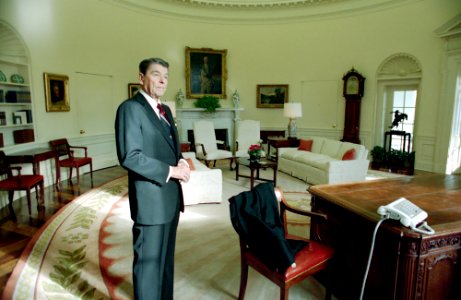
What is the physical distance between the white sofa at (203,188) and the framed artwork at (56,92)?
3.31 metres

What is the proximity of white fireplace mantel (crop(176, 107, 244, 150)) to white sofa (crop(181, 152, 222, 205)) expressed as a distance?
13.2ft

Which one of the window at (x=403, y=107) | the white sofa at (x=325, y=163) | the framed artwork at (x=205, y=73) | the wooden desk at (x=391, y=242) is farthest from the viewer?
the framed artwork at (x=205, y=73)

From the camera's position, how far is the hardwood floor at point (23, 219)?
114 inches

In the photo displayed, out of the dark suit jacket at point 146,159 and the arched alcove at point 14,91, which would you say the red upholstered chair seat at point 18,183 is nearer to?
the arched alcove at point 14,91

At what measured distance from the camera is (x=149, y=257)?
179 centimetres

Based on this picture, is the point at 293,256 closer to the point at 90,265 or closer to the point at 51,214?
the point at 90,265

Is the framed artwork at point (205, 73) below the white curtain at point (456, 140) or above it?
above

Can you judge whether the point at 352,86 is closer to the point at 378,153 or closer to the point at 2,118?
the point at 378,153

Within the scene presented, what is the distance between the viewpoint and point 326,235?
2412mm

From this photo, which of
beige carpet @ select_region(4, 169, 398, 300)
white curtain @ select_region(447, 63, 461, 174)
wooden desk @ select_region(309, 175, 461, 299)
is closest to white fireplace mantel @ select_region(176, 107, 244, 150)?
beige carpet @ select_region(4, 169, 398, 300)

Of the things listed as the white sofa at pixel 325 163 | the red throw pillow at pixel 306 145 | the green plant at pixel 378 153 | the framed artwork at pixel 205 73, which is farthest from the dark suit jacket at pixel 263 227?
the framed artwork at pixel 205 73

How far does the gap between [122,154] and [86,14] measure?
20.4ft

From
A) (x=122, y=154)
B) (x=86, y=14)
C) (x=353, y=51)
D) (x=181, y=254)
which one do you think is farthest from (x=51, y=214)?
(x=353, y=51)

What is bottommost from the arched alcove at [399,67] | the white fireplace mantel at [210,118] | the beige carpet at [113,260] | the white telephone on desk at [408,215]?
the beige carpet at [113,260]
